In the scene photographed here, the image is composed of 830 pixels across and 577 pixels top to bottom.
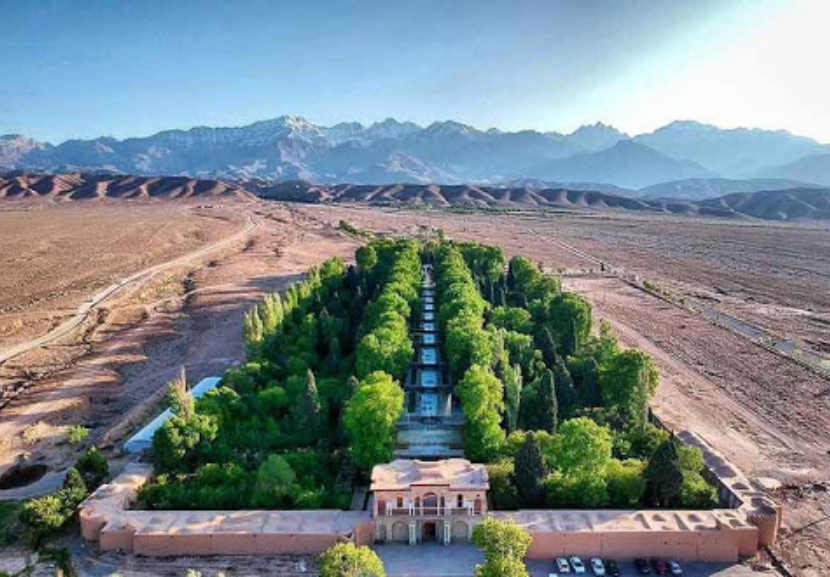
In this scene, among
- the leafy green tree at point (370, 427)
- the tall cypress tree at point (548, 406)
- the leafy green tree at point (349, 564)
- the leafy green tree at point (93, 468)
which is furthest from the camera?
the tall cypress tree at point (548, 406)

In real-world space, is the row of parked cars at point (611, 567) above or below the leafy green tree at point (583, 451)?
below

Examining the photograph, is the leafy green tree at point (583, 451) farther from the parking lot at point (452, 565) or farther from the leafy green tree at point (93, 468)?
the leafy green tree at point (93, 468)

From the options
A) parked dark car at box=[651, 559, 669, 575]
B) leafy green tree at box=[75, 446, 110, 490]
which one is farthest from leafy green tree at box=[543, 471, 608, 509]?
leafy green tree at box=[75, 446, 110, 490]

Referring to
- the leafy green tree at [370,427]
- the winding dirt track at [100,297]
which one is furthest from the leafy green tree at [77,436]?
the winding dirt track at [100,297]

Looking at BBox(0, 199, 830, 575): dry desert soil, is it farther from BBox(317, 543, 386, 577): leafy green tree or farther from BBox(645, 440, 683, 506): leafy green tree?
BBox(317, 543, 386, 577): leafy green tree

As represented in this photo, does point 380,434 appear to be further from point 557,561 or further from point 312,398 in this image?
point 557,561

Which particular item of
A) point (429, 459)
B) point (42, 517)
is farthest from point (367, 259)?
point (42, 517)
